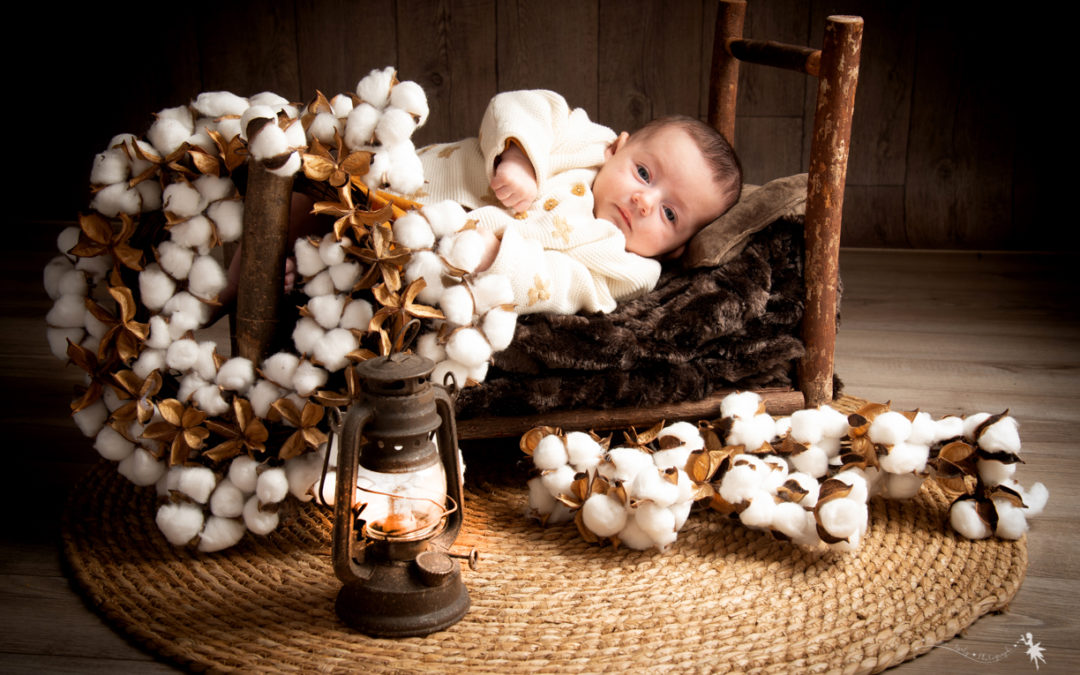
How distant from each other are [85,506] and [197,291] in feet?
1.34

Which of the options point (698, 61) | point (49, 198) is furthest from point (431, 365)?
point (49, 198)

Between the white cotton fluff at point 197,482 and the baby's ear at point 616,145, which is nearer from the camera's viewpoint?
the white cotton fluff at point 197,482

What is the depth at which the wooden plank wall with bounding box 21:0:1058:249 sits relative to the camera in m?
2.82

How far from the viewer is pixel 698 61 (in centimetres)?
287

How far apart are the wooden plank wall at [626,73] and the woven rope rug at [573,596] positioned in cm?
169

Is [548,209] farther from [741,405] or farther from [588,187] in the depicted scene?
[741,405]

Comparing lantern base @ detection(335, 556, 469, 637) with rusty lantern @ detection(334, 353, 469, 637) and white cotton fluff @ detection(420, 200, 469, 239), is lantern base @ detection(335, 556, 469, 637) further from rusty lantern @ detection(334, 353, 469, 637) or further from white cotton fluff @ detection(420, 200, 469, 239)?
white cotton fluff @ detection(420, 200, 469, 239)

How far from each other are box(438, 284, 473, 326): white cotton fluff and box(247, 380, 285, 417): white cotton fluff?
0.78 feet

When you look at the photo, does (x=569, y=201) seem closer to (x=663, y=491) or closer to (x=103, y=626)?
(x=663, y=491)

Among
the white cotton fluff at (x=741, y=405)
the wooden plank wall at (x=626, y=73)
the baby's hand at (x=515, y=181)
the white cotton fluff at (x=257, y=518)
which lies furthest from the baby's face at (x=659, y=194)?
the wooden plank wall at (x=626, y=73)

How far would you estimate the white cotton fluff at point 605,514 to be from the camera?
1323mm

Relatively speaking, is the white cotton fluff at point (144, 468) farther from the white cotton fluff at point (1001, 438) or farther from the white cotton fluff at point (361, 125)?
the white cotton fluff at point (1001, 438)

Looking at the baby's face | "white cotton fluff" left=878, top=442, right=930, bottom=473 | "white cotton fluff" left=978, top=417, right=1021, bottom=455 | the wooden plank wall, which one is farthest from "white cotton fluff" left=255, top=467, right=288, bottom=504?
the wooden plank wall

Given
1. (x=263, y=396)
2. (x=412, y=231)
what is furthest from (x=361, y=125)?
(x=263, y=396)
